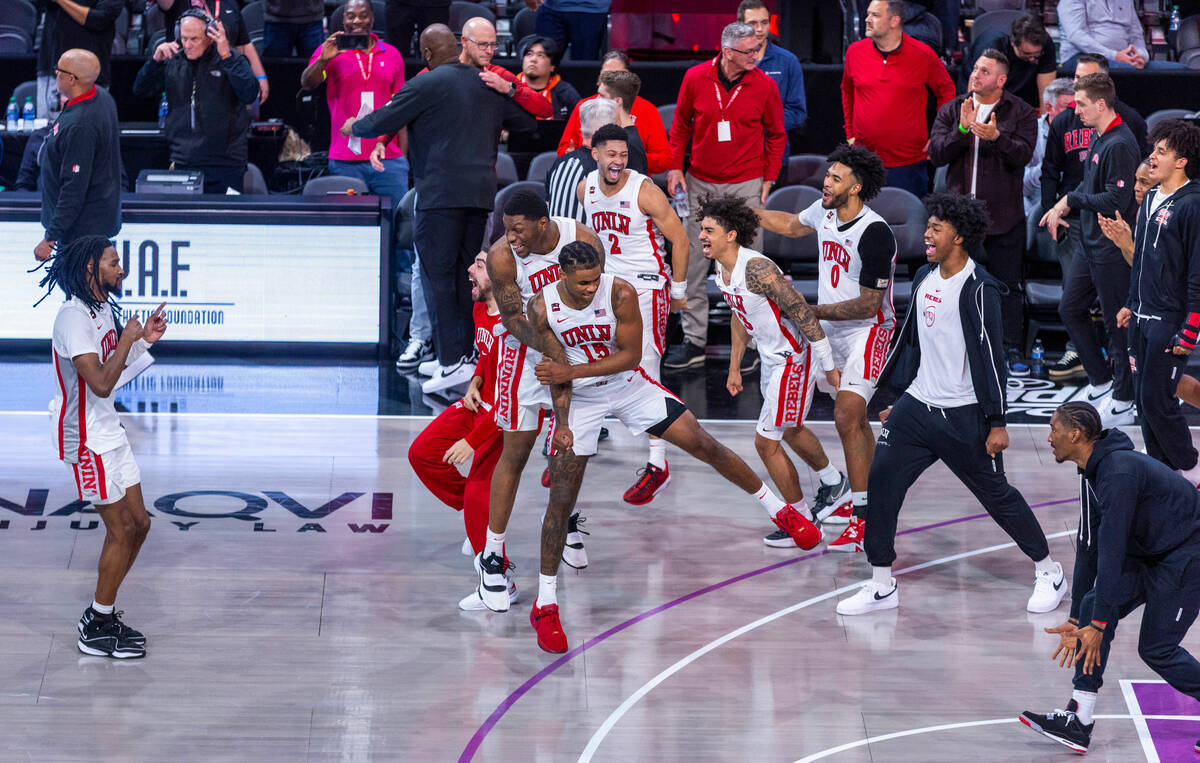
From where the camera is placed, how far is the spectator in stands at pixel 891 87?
35.3ft

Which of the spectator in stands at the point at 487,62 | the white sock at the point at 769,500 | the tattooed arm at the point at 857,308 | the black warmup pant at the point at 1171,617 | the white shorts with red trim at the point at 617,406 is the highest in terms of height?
the spectator in stands at the point at 487,62

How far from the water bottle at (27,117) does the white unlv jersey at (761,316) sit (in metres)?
7.28

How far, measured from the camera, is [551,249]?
6730mm

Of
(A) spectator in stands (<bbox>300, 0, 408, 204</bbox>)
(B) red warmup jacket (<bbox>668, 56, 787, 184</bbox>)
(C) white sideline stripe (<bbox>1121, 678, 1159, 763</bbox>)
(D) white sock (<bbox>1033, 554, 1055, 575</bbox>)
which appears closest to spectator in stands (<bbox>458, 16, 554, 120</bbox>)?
(B) red warmup jacket (<bbox>668, 56, 787, 184</bbox>)

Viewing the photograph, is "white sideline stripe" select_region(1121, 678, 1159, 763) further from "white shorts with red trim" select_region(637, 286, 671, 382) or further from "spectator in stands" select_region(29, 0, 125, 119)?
"spectator in stands" select_region(29, 0, 125, 119)

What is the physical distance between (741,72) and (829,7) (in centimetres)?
322

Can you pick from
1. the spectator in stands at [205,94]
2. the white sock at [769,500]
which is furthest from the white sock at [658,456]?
the spectator in stands at [205,94]

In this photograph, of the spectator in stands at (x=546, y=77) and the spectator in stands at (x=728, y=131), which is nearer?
the spectator in stands at (x=728, y=131)

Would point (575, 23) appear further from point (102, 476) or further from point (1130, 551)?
point (1130, 551)

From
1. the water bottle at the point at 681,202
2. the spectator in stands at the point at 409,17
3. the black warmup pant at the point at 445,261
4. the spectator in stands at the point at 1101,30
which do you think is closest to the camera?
the black warmup pant at the point at 445,261

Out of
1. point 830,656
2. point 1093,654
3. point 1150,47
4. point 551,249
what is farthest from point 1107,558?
point 1150,47

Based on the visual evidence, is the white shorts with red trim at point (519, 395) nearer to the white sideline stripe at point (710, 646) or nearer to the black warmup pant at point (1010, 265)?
the white sideline stripe at point (710, 646)

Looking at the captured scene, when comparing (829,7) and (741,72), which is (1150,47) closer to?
(829,7)

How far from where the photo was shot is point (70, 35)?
1160cm
